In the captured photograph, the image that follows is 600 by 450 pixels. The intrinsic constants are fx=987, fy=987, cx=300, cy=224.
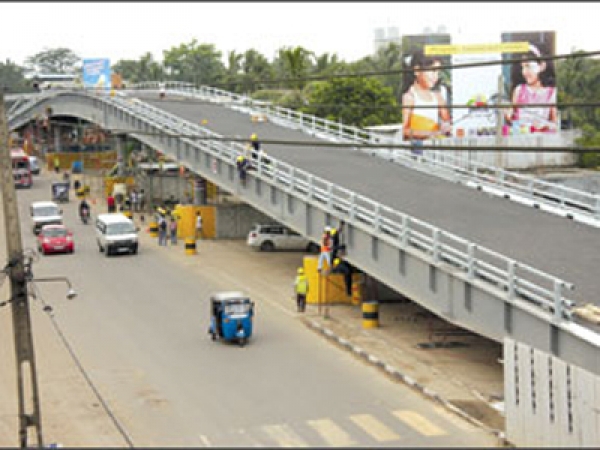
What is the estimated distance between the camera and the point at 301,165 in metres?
39.7

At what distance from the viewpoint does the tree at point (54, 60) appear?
171000mm

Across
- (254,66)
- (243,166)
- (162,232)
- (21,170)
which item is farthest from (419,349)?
(254,66)

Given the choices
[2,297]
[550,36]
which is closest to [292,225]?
[2,297]

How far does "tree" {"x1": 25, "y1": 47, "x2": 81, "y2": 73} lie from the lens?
17100cm

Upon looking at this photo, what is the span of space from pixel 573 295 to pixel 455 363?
154 inches

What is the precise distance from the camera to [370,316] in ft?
95.0

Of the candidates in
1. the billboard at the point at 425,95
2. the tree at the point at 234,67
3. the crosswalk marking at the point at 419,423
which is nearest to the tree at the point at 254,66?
the tree at the point at 234,67

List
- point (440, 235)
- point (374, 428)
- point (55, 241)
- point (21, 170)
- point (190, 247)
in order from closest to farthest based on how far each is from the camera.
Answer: point (374, 428) < point (440, 235) < point (190, 247) < point (55, 241) < point (21, 170)

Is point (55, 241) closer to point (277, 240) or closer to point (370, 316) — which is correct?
point (277, 240)

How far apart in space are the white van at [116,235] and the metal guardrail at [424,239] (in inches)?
193

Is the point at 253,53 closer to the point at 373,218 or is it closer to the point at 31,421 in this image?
the point at 373,218

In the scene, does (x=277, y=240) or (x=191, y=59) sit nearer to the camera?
(x=277, y=240)

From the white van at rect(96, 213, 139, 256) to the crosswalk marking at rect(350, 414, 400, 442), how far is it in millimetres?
23777

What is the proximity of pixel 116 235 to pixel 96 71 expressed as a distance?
142ft
